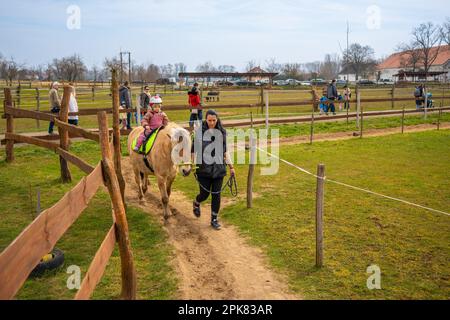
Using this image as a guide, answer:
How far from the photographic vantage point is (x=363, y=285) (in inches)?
173

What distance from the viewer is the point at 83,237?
5.95 meters

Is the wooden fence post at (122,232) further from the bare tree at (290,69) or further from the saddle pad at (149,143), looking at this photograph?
the bare tree at (290,69)

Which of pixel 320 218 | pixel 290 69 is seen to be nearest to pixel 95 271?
pixel 320 218

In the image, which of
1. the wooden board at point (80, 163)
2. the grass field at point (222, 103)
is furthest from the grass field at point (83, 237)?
the grass field at point (222, 103)

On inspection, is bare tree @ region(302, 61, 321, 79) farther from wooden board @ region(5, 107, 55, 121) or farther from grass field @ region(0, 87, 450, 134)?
wooden board @ region(5, 107, 55, 121)

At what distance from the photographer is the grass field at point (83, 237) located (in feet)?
14.3

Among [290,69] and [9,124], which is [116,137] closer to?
[9,124]

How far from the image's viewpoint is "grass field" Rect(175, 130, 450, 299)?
177 inches

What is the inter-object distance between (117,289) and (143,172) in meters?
3.67

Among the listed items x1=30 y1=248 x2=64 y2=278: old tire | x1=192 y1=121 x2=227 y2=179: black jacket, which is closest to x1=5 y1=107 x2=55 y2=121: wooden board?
x1=192 y1=121 x2=227 y2=179: black jacket

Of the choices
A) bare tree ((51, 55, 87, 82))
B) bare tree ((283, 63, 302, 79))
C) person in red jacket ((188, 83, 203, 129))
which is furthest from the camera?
bare tree ((283, 63, 302, 79))

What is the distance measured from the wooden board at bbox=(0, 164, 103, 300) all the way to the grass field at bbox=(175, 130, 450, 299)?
2.75 meters

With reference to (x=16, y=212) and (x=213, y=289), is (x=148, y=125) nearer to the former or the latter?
(x=16, y=212)
